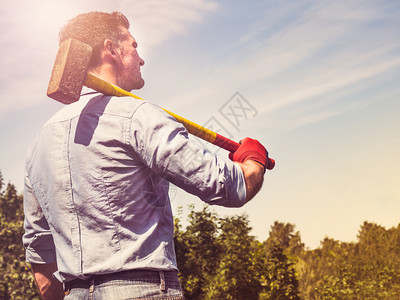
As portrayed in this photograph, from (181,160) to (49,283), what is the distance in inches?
56.4

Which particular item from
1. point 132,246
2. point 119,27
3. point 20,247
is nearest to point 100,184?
point 132,246

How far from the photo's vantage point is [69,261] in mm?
2486

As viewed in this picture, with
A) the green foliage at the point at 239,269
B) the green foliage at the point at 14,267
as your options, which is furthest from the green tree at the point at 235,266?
the green foliage at the point at 14,267

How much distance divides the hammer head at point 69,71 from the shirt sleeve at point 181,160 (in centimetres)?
45

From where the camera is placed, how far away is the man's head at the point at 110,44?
286 centimetres

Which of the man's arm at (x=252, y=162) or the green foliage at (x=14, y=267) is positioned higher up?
the green foliage at (x=14, y=267)

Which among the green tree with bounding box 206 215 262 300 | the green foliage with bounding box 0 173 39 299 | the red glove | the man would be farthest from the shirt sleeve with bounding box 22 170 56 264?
the green foliage with bounding box 0 173 39 299

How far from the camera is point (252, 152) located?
2.72 meters

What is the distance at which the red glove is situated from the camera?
2695mm

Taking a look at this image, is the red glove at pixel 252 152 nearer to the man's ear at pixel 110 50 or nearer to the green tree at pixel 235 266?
the man's ear at pixel 110 50

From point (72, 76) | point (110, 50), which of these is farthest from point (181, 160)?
point (110, 50)

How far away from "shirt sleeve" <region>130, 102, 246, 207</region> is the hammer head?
17.9 inches

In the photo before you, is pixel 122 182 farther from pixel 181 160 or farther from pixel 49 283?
pixel 49 283

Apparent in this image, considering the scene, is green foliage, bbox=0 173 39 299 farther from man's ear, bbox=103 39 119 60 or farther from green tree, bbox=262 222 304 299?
man's ear, bbox=103 39 119 60
